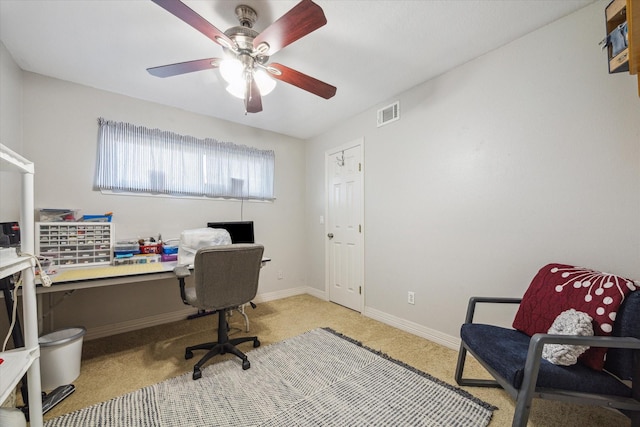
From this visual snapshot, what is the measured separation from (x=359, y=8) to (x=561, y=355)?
2201mm

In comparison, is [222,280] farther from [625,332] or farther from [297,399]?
[625,332]

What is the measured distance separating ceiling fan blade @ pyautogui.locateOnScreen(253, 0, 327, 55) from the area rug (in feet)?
7.08

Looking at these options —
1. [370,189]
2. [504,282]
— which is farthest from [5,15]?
[504,282]

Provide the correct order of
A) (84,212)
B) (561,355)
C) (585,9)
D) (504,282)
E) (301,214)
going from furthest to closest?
(301,214), (84,212), (504,282), (585,9), (561,355)

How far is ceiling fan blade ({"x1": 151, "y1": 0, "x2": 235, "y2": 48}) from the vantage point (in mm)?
1190

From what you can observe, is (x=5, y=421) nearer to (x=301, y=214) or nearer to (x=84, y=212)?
(x=84, y=212)

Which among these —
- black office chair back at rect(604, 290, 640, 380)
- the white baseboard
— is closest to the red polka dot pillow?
black office chair back at rect(604, 290, 640, 380)

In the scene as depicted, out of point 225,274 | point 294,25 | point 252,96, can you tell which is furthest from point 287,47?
point 225,274

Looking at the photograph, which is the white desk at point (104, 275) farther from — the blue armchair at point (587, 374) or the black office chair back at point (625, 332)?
the black office chair back at point (625, 332)

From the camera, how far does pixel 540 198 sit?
5.89 ft

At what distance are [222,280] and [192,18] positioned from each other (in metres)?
1.61

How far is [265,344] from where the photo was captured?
2.34 meters

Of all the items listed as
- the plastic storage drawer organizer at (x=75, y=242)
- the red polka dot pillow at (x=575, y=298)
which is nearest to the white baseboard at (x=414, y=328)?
the red polka dot pillow at (x=575, y=298)

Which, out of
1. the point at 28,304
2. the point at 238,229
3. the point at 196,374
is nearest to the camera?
the point at 28,304
